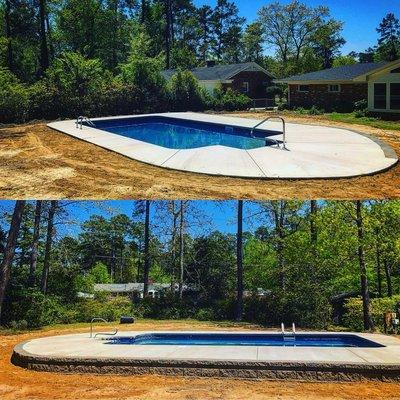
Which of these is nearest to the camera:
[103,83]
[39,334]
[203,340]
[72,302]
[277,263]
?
[203,340]

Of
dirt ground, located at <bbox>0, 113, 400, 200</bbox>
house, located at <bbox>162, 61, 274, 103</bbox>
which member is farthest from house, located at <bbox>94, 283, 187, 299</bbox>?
house, located at <bbox>162, 61, 274, 103</bbox>

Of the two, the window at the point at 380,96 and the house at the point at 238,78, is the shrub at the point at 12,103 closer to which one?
the house at the point at 238,78

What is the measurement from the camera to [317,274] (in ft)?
46.0

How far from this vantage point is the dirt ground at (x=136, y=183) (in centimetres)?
853

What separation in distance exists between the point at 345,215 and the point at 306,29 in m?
25.7

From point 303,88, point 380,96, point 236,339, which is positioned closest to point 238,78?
point 303,88

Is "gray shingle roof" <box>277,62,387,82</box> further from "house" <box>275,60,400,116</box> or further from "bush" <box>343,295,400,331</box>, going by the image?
"bush" <box>343,295,400,331</box>

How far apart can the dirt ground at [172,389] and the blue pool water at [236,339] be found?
2.59 m

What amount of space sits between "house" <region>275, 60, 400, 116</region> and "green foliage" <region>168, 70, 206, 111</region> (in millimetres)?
5076

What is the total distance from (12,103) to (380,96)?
16158 millimetres

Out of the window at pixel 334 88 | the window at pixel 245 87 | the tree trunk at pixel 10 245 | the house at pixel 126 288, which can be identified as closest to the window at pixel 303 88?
the window at pixel 334 88

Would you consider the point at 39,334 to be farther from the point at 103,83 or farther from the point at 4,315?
the point at 103,83

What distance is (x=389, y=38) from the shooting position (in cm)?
3494

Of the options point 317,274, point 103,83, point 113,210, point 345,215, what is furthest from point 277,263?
point 103,83
